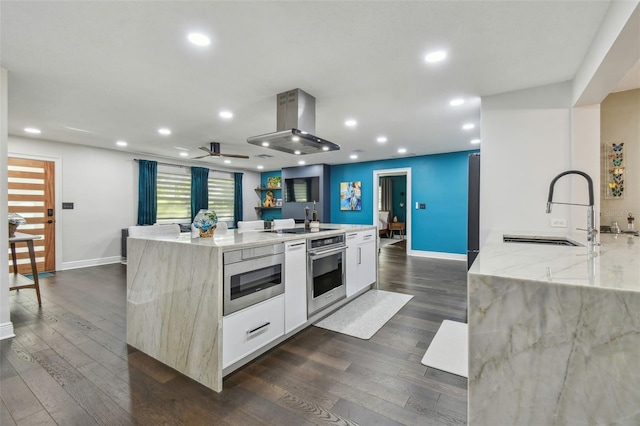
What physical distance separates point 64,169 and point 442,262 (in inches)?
301

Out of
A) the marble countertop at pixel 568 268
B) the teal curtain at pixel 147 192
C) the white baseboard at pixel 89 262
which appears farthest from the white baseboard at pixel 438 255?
the white baseboard at pixel 89 262

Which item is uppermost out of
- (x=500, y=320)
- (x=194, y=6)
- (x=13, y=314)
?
(x=194, y=6)

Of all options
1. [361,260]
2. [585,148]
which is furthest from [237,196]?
[585,148]

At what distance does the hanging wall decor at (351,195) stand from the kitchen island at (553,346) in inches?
266

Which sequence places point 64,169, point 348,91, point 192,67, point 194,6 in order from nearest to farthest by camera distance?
point 194,6 → point 192,67 → point 348,91 → point 64,169

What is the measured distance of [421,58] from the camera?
2354 millimetres

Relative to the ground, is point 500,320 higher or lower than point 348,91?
lower

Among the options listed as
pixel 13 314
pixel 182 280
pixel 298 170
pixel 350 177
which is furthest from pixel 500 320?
pixel 298 170

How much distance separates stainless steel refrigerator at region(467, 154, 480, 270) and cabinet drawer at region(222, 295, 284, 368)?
248 centimetres

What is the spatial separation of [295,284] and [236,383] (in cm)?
88

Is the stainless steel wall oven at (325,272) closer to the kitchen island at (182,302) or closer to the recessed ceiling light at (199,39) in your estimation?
the kitchen island at (182,302)

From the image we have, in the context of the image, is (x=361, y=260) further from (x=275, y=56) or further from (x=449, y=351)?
(x=275, y=56)

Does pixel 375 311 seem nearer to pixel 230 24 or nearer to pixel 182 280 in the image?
pixel 182 280

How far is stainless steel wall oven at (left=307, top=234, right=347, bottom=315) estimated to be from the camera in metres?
2.72
